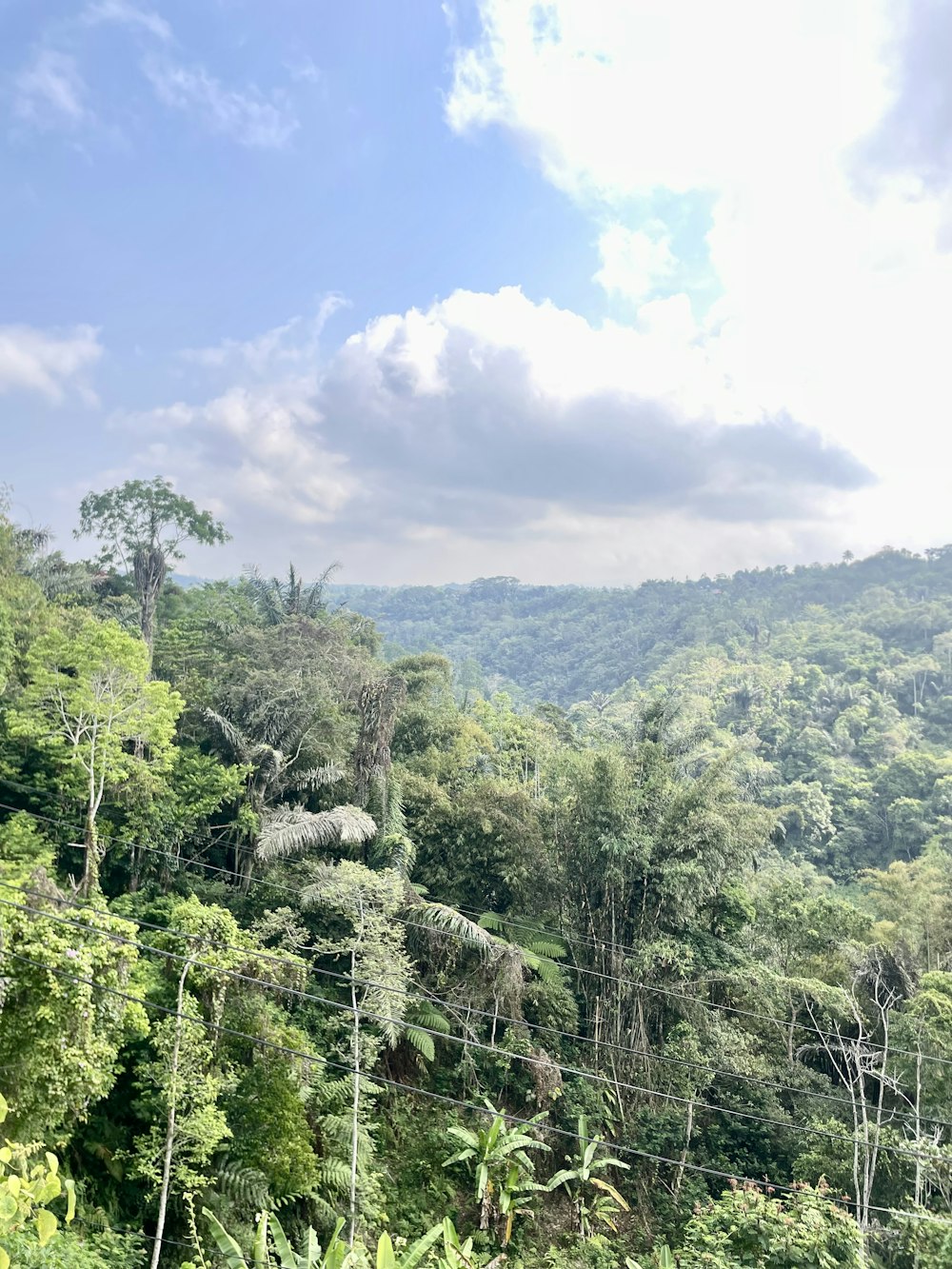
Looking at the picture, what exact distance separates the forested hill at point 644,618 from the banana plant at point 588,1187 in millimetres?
45960

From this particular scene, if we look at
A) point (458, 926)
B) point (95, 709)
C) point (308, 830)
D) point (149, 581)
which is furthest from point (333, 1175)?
point (149, 581)

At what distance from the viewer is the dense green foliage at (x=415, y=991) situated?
949 centimetres

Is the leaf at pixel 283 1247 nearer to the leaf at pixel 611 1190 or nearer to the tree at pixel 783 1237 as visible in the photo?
the tree at pixel 783 1237

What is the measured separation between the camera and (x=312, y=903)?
13.4m

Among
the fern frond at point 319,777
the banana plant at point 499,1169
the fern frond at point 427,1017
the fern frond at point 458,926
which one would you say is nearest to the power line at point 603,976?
the fern frond at point 458,926

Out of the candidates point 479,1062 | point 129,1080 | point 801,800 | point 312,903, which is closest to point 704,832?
point 479,1062

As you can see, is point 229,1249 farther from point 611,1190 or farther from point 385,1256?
point 611,1190

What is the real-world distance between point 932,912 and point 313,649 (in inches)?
597

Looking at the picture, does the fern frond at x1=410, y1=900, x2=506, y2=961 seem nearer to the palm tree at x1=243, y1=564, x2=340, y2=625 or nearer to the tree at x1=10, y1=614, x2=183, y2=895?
the tree at x1=10, y1=614, x2=183, y2=895

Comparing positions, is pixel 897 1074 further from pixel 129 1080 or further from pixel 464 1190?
pixel 129 1080

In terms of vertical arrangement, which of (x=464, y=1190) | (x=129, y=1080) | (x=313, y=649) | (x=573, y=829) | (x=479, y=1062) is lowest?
(x=464, y=1190)

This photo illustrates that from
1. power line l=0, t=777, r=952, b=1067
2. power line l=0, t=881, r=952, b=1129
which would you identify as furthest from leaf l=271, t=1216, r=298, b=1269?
power line l=0, t=777, r=952, b=1067

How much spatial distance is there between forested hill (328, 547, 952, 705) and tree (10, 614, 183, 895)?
151ft

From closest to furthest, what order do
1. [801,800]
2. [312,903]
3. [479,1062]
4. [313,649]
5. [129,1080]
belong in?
[129,1080] → [312,903] → [479,1062] → [313,649] → [801,800]
